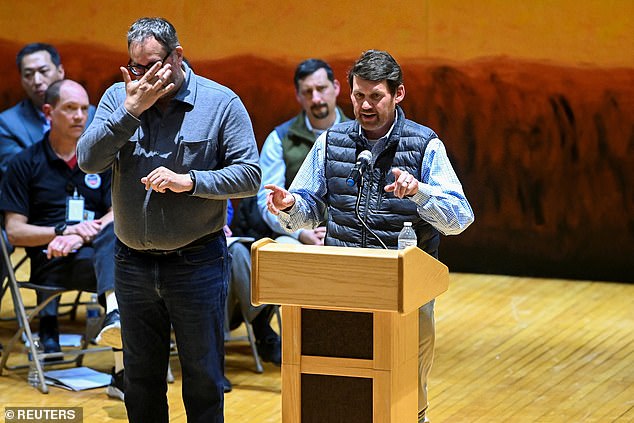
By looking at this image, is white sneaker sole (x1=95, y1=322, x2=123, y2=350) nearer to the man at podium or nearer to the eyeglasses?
the man at podium

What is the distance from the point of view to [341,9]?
324 inches

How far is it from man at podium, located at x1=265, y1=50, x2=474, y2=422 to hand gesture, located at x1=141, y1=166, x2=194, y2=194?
0.28 meters

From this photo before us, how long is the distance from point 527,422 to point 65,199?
260 centimetres

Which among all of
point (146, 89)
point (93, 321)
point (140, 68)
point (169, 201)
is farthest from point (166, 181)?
point (93, 321)

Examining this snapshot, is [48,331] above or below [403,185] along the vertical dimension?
below

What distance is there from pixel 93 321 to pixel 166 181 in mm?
2695

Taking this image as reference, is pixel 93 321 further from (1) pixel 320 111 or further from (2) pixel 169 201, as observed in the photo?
(2) pixel 169 201

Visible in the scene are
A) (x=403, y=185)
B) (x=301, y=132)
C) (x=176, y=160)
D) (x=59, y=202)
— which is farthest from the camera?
(x=301, y=132)

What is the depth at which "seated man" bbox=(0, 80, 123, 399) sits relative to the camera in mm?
5582

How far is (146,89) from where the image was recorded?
3.68 m

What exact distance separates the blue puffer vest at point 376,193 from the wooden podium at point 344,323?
332 millimetres

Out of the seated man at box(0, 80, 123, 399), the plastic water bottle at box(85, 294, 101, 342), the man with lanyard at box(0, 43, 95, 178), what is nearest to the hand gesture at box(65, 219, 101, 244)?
the seated man at box(0, 80, 123, 399)

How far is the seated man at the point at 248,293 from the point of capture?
575 cm

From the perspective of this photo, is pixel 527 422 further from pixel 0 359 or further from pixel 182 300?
pixel 0 359
